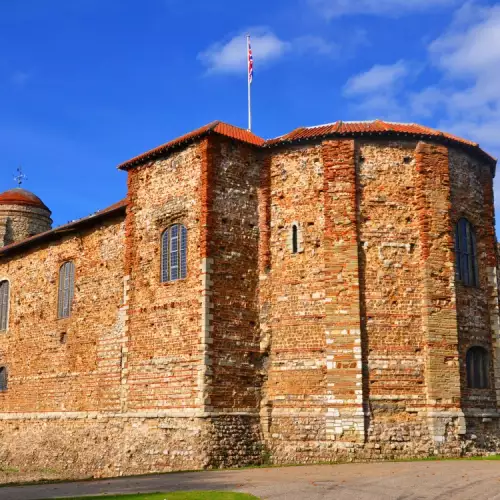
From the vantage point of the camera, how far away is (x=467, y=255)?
21.0 m

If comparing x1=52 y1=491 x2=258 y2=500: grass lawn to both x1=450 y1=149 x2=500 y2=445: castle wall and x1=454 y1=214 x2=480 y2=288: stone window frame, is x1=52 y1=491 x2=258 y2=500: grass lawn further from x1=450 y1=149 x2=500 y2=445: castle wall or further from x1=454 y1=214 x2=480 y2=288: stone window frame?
x1=454 y1=214 x2=480 y2=288: stone window frame

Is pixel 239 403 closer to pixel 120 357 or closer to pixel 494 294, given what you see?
pixel 120 357

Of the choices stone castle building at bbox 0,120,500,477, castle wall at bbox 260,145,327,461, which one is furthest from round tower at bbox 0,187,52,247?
castle wall at bbox 260,145,327,461

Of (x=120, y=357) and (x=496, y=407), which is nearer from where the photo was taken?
(x=496, y=407)

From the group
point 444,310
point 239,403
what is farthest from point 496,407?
point 239,403

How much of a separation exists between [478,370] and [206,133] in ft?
32.5

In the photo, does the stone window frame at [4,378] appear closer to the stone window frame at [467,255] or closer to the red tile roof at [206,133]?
the red tile roof at [206,133]

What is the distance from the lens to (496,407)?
66.5 ft

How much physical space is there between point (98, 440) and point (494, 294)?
12.4m

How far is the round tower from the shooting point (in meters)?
37.4

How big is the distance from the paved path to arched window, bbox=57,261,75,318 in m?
9.70

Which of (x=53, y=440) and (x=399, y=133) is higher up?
(x=399, y=133)

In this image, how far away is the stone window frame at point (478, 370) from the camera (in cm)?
1997

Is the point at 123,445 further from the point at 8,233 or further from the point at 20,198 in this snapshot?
the point at 20,198
